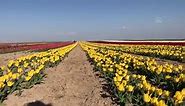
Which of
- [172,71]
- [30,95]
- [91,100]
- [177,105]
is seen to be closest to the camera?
[177,105]

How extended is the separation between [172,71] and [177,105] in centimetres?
470

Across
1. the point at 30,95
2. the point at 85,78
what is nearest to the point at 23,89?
the point at 30,95

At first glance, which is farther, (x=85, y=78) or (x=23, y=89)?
(x=85, y=78)

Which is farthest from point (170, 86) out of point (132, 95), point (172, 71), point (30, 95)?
point (30, 95)

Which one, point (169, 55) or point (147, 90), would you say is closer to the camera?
point (147, 90)

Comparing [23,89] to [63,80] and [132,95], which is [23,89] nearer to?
[63,80]

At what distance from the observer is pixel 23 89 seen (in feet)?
32.4

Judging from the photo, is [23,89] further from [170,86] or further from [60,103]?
[170,86]

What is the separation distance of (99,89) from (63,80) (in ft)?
7.76

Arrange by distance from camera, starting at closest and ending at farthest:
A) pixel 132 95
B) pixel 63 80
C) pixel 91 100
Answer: pixel 132 95 < pixel 91 100 < pixel 63 80

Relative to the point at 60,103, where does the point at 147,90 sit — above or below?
above

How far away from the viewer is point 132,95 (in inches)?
302

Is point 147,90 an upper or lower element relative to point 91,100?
upper

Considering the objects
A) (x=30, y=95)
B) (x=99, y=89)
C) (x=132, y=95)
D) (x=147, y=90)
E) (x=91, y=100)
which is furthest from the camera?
(x=99, y=89)
